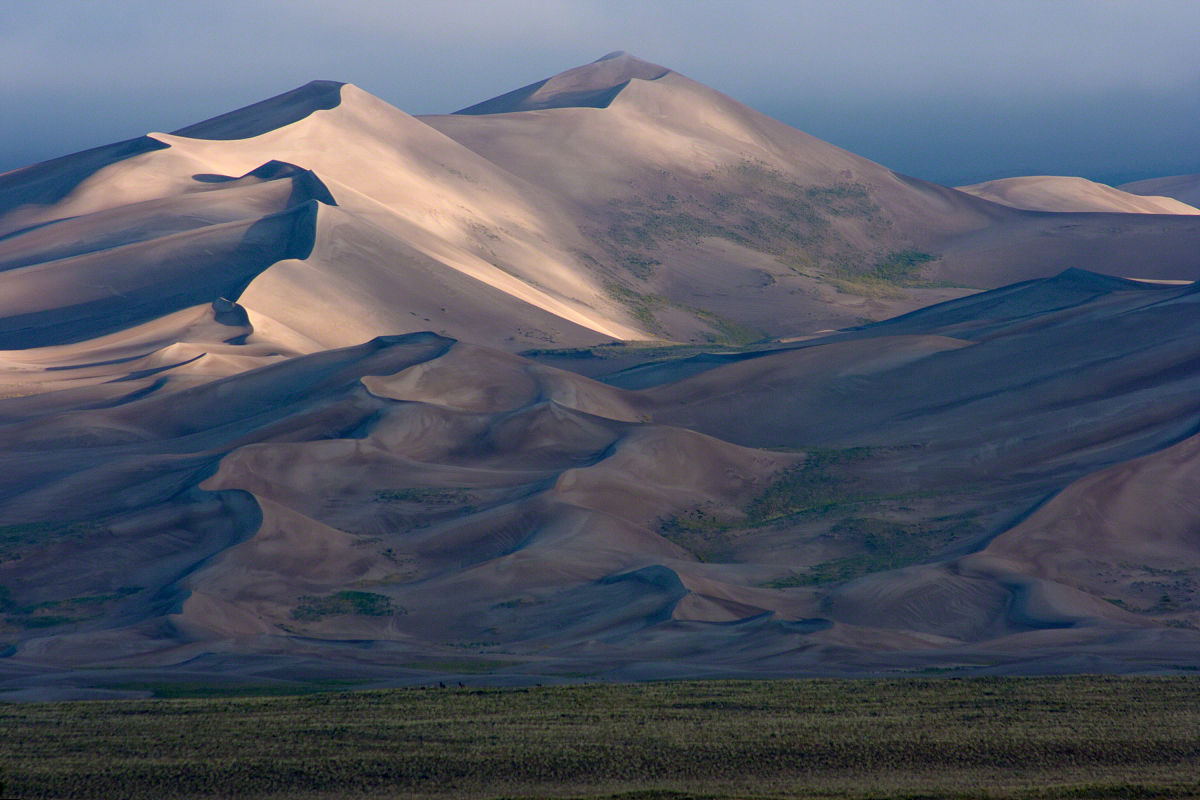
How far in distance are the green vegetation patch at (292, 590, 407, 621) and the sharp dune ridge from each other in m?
0.10

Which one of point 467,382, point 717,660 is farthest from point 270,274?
point 717,660

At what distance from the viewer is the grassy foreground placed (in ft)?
43.9

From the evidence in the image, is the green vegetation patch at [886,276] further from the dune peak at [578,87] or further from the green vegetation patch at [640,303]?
the dune peak at [578,87]

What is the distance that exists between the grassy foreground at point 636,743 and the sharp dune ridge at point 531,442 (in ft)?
10.2

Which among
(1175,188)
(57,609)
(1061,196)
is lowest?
(57,609)

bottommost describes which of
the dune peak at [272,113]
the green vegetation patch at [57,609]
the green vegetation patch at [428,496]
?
the green vegetation patch at [57,609]

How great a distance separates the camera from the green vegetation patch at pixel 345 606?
26328mm

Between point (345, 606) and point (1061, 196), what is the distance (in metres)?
97.2

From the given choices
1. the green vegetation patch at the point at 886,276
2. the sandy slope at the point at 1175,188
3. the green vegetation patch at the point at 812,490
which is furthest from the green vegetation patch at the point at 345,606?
the sandy slope at the point at 1175,188

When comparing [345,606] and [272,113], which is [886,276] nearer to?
[272,113]

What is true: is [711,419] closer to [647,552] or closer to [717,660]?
[647,552]

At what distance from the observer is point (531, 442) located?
125 feet

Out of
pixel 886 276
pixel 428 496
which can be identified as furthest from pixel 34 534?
pixel 886 276

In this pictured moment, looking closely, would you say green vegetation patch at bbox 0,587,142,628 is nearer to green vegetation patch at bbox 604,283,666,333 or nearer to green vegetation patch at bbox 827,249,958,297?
green vegetation patch at bbox 604,283,666,333
